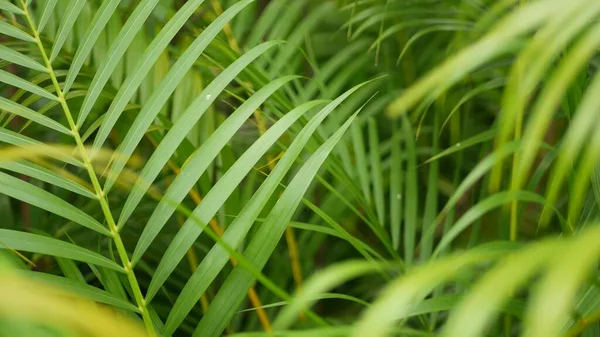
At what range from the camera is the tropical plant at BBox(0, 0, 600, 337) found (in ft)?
0.83

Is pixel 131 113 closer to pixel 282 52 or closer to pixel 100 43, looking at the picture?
pixel 100 43

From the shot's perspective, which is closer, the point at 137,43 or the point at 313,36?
the point at 137,43

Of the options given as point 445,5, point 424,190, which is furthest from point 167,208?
point 424,190

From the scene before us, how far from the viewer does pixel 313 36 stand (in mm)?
1076

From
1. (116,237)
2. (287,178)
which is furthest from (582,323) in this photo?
(287,178)

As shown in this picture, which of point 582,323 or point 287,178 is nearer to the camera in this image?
point 582,323

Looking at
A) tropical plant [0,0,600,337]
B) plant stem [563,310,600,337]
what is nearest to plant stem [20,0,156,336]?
tropical plant [0,0,600,337]

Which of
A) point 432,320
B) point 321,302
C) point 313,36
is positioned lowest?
point 432,320

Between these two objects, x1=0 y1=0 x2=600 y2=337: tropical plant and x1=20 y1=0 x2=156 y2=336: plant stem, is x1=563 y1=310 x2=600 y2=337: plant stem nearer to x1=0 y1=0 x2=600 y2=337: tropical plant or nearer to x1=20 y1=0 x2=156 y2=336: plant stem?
x1=0 y1=0 x2=600 y2=337: tropical plant

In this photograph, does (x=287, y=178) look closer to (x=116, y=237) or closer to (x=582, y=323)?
(x=116, y=237)

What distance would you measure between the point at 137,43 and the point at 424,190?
0.57 meters

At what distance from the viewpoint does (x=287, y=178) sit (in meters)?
0.97

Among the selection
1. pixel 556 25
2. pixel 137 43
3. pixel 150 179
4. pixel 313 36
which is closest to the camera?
pixel 556 25

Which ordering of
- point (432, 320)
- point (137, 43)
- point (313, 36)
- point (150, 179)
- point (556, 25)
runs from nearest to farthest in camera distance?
point (556, 25) < point (150, 179) < point (432, 320) < point (137, 43) < point (313, 36)
